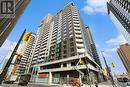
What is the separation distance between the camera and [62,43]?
7419 centimetres

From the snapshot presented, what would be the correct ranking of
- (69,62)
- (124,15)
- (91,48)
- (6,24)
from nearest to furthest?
(6,24)
(69,62)
(124,15)
(91,48)

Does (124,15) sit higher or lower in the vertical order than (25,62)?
higher

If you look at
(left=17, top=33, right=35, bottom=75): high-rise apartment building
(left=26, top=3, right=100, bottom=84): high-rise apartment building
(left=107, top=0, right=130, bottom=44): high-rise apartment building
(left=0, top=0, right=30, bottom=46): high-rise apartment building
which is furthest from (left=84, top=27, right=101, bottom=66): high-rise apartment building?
(left=17, top=33, right=35, bottom=75): high-rise apartment building

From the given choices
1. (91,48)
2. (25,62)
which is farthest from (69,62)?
(25,62)

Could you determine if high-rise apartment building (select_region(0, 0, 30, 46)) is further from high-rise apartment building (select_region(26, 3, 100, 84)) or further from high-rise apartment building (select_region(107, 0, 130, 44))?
high-rise apartment building (select_region(107, 0, 130, 44))

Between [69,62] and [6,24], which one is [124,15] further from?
[6,24]

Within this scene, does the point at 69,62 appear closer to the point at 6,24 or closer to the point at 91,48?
the point at 6,24

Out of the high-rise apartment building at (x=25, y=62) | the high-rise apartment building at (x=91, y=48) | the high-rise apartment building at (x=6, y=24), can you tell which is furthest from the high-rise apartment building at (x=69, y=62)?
the high-rise apartment building at (x=25, y=62)

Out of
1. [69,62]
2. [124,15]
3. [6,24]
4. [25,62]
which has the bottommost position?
[69,62]

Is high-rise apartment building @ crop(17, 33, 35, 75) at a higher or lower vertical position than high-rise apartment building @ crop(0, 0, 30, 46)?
higher

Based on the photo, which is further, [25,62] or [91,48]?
[25,62]

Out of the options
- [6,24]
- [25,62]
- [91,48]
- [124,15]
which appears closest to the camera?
[6,24]

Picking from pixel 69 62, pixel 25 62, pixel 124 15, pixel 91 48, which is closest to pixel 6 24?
pixel 69 62

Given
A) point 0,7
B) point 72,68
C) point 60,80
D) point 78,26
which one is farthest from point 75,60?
point 0,7
